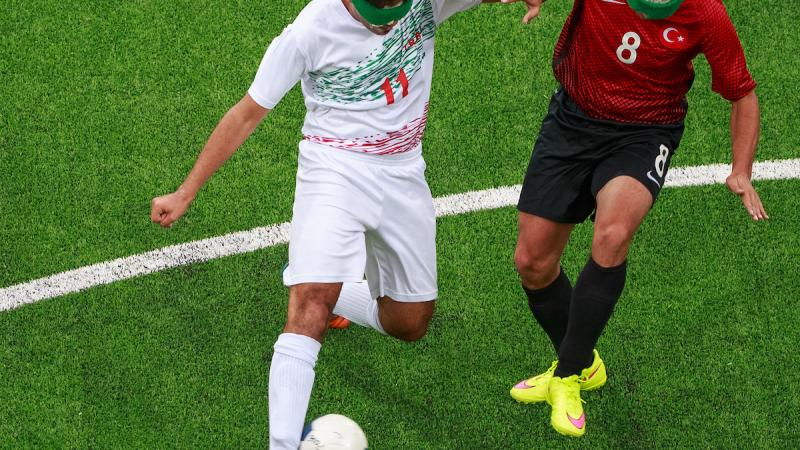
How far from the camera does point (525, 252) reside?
514 centimetres

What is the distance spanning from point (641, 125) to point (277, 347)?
1.72m

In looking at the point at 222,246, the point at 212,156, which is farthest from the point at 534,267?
the point at 222,246

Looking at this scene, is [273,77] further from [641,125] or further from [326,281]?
[641,125]

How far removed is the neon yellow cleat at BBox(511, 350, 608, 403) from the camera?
212 inches

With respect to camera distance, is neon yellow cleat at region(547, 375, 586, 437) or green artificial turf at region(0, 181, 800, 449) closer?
neon yellow cleat at region(547, 375, 586, 437)

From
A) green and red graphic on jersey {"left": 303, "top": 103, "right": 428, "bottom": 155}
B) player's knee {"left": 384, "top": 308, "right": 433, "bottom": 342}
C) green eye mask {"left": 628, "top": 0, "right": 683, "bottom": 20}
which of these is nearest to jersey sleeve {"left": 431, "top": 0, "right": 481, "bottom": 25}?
green and red graphic on jersey {"left": 303, "top": 103, "right": 428, "bottom": 155}

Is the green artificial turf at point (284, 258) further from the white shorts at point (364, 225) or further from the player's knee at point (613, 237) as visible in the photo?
the player's knee at point (613, 237)

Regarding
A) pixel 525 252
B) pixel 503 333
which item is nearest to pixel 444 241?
pixel 503 333

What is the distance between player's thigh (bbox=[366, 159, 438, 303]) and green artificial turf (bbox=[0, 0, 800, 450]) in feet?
1.83

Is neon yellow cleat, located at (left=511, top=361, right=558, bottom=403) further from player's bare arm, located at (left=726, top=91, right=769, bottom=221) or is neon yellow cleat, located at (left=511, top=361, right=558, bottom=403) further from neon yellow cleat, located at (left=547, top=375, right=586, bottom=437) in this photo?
player's bare arm, located at (left=726, top=91, right=769, bottom=221)

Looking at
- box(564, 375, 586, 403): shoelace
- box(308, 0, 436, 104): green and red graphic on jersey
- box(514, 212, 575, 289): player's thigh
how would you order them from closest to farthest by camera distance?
box(308, 0, 436, 104): green and red graphic on jersey
box(514, 212, 575, 289): player's thigh
box(564, 375, 586, 403): shoelace

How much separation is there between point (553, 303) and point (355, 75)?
4.52 ft

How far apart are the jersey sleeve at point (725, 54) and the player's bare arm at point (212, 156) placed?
1.74 metres

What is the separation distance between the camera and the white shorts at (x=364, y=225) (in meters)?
4.66
